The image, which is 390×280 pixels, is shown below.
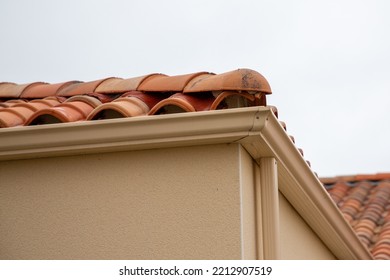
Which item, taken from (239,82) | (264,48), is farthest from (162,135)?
(264,48)

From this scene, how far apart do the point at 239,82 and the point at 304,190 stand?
127 cm

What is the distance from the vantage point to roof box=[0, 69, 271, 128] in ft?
13.7

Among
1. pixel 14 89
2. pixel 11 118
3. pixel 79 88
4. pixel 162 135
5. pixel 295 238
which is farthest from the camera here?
pixel 14 89

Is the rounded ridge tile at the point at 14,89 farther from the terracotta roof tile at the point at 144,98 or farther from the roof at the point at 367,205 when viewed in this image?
the roof at the point at 367,205

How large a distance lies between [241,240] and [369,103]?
19.8 m

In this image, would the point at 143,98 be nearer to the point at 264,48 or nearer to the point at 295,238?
the point at 295,238

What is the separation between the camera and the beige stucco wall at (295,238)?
16.9 feet

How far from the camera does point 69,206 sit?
4316mm

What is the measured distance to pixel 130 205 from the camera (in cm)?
420

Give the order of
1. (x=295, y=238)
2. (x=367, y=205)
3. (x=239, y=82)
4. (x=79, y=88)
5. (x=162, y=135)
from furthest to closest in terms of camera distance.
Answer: (x=367, y=205), (x=295, y=238), (x=79, y=88), (x=239, y=82), (x=162, y=135)

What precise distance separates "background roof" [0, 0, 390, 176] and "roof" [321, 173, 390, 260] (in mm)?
7838

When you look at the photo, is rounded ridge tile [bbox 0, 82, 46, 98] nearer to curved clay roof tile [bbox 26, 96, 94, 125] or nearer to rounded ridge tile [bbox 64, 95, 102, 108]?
rounded ridge tile [bbox 64, 95, 102, 108]

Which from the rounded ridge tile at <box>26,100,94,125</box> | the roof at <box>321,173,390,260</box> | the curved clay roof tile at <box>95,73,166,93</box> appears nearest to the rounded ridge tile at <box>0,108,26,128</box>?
the rounded ridge tile at <box>26,100,94,125</box>
